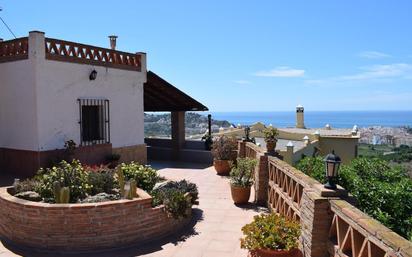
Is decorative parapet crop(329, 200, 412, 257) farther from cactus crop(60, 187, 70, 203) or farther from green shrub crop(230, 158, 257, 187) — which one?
green shrub crop(230, 158, 257, 187)

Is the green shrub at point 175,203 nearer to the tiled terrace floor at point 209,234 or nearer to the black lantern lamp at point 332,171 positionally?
the tiled terrace floor at point 209,234

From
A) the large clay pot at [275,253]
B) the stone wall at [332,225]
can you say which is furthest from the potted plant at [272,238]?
the stone wall at [332,225]

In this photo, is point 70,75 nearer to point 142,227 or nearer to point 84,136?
point 84,136

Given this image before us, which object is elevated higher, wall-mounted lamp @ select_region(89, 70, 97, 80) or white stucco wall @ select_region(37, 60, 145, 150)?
wall-mounted lamp @ select_region(89, 70, 97, 80)

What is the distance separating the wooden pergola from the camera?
16.2m

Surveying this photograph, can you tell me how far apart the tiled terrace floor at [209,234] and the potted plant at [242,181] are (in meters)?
0.24

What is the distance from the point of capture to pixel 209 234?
732cm

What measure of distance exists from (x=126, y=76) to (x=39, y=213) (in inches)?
309

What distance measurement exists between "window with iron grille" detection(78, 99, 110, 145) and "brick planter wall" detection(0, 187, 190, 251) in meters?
5.24

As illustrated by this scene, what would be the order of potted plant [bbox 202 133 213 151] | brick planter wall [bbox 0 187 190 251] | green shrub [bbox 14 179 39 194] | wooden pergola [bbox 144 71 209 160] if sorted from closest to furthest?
1. brick planter wall [bbox 0 187 190 251]
2. green shrub [bbox 14 179 39 194]
3. wooden pergola [bbox 144 71 209 160]
4. potted plant [bbox 202 133 213 151]

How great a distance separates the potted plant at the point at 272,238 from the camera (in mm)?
5109

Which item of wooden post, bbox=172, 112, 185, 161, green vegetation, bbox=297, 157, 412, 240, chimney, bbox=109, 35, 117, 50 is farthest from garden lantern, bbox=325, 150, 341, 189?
wooden post, bbox=172, 112, 185, 161

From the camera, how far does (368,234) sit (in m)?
3.57

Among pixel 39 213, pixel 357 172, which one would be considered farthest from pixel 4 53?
pixel 357 172
